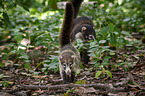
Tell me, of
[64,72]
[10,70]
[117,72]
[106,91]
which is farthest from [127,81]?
[10,70]

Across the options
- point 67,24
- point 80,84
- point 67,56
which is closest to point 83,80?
point 80,84

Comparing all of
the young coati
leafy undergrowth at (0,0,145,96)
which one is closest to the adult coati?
leafy undergrowth at (0,0,145,96)

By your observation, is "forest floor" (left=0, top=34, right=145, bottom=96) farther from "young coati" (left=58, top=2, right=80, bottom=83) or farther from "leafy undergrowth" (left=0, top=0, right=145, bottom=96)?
"young coati" (left=58, top=2, right=80, bottom=83)

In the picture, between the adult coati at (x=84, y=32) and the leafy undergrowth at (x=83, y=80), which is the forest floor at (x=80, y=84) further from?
the adult coati at (x=84, y=32)

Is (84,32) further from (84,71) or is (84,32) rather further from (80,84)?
(80,84)

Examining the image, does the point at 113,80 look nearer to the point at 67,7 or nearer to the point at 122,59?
the point at 122,59

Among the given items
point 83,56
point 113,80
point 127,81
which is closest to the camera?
point 127,81

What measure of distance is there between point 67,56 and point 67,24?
0.77 meters

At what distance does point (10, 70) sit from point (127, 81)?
8.47ft

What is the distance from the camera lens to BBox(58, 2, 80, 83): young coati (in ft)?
10.3

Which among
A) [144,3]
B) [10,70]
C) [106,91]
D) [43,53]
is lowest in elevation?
[106,91]

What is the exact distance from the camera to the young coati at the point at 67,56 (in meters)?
3.13

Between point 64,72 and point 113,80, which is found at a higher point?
point 64,72

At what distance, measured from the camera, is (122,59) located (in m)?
3.88
